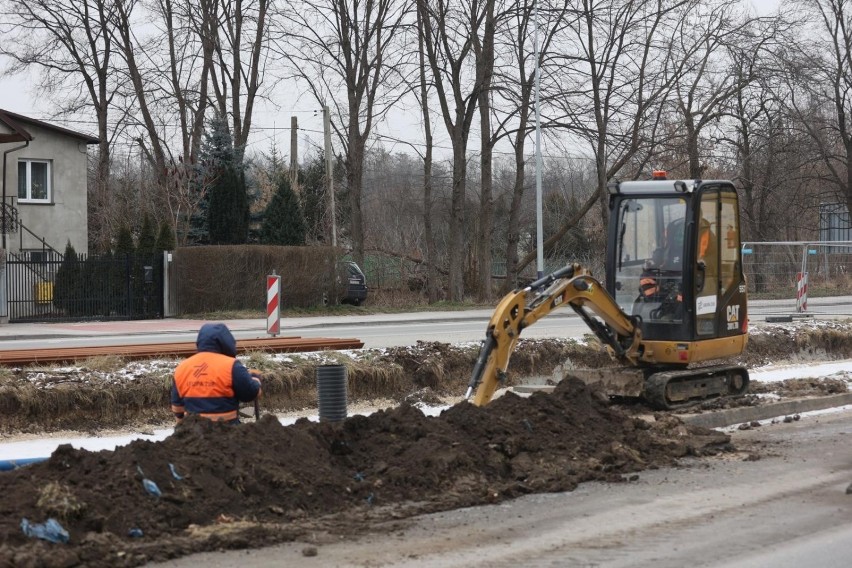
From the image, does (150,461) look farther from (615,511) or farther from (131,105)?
(131,105)

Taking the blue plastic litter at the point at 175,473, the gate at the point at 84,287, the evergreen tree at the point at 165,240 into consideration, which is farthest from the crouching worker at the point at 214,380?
the evergreen tree at the point at 165,240

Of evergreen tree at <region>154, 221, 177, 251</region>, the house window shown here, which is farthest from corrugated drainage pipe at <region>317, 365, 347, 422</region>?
the house window

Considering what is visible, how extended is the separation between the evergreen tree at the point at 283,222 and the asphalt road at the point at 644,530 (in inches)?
1208

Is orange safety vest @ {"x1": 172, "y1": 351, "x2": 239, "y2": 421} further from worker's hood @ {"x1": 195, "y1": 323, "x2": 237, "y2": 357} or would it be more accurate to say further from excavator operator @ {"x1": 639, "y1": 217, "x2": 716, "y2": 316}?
excavator operator @ {"x1": 639, "y1": 217, "x2": 716, "y2": 316}

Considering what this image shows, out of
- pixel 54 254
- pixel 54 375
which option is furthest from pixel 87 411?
pixel 54 254

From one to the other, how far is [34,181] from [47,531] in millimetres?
33780

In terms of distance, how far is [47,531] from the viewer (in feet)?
22.1

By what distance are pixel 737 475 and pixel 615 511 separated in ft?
6.44

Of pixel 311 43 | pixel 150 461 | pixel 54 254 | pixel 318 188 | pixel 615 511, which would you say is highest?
pixel 311 43

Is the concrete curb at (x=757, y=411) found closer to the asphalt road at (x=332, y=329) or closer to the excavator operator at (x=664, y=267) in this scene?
the excavator operator at (x=664, y=267)

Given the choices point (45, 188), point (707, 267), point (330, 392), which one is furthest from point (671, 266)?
point (45, 188)

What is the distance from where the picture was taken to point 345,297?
37.0 m

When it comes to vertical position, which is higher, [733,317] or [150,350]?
[733,317]

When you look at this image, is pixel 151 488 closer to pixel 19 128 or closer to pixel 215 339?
pixel 215 339
